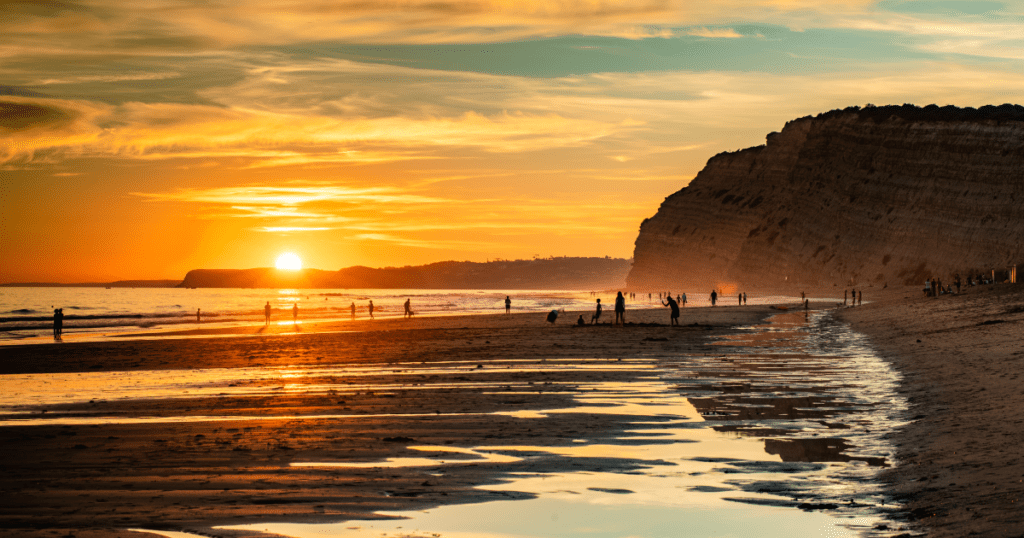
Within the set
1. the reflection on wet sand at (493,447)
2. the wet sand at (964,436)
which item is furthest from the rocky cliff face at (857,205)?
the reflection on wet sand at (493,447)

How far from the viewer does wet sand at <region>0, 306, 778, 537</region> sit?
750 cm

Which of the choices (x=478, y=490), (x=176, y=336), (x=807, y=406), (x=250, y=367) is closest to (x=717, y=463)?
(x=478, y=490)

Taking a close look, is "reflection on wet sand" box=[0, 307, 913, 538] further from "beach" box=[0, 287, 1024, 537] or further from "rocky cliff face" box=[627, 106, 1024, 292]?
"rocky cliff face" box=[627, 106, 1024, 292]

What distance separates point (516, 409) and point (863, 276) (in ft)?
378

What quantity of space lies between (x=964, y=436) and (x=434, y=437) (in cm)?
621

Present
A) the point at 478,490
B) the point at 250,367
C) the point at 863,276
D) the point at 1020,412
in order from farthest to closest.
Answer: the point at 863,276
the point at 250,367
the point at 1020,412
the point at 478,490

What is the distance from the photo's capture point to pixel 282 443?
11.0 m

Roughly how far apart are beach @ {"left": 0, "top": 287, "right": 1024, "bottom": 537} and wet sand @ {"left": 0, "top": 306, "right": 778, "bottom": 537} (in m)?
0.04

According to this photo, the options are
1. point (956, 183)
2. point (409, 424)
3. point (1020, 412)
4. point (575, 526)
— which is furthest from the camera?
point (956, 183)

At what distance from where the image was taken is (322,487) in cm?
833

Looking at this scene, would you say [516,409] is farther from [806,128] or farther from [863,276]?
[806,128]

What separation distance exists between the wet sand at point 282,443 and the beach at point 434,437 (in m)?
0.04

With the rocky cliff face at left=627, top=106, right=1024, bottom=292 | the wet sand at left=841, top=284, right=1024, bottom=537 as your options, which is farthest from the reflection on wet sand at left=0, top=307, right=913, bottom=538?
the rocky cliff face at left=627, top=106, right=1024, bottom=292

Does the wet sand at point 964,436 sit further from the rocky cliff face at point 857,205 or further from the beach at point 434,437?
the rocky cliff face at point 857,205
